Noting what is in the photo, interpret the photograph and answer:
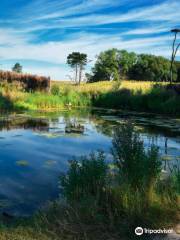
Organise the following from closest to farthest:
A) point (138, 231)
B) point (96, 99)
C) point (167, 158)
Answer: point (138, 231) → point (167, 158) → point (96, 99)

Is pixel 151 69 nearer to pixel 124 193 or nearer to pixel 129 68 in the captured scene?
pixel 129 68

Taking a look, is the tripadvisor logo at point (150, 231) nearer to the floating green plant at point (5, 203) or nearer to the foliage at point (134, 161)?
the foliage at point (134, 161)

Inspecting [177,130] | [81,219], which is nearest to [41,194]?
[81,219]

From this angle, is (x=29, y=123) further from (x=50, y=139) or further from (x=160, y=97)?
(x=160, y=97)

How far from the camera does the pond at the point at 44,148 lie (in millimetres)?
7020

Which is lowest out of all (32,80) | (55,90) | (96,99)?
(96,99)

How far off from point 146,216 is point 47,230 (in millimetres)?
1256

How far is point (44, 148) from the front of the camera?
11.2m

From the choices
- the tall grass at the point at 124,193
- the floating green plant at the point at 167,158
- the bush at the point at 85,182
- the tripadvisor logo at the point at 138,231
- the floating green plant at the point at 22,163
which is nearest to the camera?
the tripadvisor logo at the point at 138,231

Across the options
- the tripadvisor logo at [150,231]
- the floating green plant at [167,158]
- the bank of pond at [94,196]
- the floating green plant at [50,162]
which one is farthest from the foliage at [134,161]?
the floating green plant at [167,158]

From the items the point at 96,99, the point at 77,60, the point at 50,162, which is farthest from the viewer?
the point at 77,60

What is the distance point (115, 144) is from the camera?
6.48 m

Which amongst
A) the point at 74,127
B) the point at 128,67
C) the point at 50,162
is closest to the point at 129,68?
the point at 128,67

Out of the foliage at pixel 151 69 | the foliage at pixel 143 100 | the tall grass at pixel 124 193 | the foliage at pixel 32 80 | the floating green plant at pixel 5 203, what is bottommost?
the floating green plant at pixel 5 203
